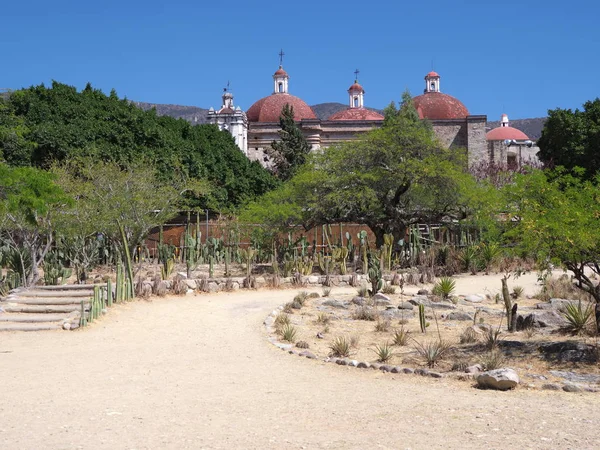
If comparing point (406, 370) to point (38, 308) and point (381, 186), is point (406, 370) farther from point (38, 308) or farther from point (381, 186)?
point (381, 186)

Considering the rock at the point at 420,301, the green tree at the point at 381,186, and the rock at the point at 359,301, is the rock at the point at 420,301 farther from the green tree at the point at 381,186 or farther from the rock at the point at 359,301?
the green tree at the point at 381,186

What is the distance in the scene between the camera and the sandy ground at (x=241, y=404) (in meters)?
6.31

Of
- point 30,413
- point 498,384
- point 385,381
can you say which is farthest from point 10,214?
point 498,384

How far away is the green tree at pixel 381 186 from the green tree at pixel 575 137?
715 inches

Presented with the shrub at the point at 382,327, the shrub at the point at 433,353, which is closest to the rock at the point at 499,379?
the shrub at the point at 433,353

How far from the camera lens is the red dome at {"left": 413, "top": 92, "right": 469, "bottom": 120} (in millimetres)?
54812

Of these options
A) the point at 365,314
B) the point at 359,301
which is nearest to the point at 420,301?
the point at 359,301

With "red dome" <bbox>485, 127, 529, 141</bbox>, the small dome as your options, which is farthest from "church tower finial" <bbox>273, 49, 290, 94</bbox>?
"red dome" <bbox>485, 127, 529, 141</bbox>

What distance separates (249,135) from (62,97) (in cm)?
2122

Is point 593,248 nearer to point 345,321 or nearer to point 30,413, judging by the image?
point 345,321

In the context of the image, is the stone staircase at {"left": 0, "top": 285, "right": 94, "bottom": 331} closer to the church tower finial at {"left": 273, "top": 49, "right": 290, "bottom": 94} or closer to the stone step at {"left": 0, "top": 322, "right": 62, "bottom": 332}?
the stone step at {"left": 0, "top": 322, "right": 62, "bottom": 332}

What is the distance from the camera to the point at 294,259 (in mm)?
22047

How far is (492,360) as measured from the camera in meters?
8.98

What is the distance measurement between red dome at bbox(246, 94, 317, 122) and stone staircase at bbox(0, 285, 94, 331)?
39626 millimetres
